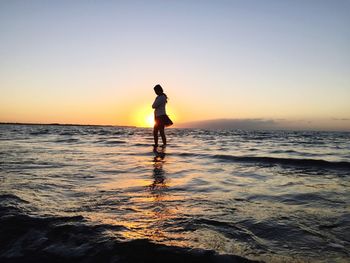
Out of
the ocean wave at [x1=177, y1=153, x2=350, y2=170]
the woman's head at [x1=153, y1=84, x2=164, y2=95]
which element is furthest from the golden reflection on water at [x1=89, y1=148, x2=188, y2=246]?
the woman's head at [x1=153, y1=84, x2=164, y2=95]

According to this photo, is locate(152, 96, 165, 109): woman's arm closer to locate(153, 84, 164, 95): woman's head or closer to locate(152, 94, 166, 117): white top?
locate(152, 94, 166, 117): white top

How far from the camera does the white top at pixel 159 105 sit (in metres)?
12.1

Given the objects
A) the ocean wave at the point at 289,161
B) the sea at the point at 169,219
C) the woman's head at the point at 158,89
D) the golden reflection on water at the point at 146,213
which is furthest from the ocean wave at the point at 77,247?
the woman's head at the point at 158,89

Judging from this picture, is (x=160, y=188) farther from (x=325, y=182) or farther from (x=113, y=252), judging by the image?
(x=325, y=182)

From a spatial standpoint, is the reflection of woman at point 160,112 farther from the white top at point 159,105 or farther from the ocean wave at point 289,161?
the ocean wave at point 289,161

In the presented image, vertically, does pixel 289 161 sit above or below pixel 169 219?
below

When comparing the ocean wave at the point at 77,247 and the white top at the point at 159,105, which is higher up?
the white top at the point at 159,105

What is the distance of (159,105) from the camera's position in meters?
12.2

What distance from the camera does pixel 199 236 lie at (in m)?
2.34

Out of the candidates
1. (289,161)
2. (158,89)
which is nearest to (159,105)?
(158,89)

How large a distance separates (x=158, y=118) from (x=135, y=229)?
983 centimetres

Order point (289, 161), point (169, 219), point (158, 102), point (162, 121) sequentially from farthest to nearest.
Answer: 1. point (162, 121)
2. point (158, 102)
3. point (289, 161)
4. point (169, 219)

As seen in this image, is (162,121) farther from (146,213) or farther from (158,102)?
(146,213)

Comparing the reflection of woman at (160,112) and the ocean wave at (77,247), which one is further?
the reflection of woman at (160,112)
